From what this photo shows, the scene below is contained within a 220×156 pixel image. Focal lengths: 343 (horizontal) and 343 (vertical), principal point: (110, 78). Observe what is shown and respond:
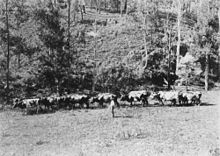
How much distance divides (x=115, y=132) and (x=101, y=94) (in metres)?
11.0

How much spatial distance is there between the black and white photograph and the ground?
5cm

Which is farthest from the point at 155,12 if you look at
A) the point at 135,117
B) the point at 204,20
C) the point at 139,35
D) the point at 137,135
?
the point at 137,135

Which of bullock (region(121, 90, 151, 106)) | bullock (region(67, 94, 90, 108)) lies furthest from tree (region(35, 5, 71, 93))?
bullock (region(121, 90, 151, 106))

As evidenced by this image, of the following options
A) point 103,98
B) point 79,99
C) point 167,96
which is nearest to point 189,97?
point 167,96

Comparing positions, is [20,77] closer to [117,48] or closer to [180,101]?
[180,101]

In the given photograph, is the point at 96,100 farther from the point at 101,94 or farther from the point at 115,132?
the point at 115,132

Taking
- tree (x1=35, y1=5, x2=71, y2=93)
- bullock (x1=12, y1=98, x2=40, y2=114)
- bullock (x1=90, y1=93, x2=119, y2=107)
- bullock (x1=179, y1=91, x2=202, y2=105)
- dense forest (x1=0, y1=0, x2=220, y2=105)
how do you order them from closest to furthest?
bullock (x1=12, y1=98, x2=40, y2=114) < bullock (x1=179, y1=91, x2=202, y2=105) < bullock (x1=90, y1=93, x2=119, y2=107) < tree (x1=35, y1=5, x2=71, y2=93) < dense forest (x1=0, y1=0, x2=220, y2=105)

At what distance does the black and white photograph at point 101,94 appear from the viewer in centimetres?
1831

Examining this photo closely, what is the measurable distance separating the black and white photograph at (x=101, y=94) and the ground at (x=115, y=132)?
2.0 inches

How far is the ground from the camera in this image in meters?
16.7

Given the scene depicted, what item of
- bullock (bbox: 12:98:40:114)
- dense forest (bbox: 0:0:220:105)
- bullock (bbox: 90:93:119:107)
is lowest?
bullock (bbox: 12:98:40:114)

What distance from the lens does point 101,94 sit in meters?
31.3

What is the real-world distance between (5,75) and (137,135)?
19.1 meters

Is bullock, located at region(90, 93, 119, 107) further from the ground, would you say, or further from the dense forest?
the dense forest
